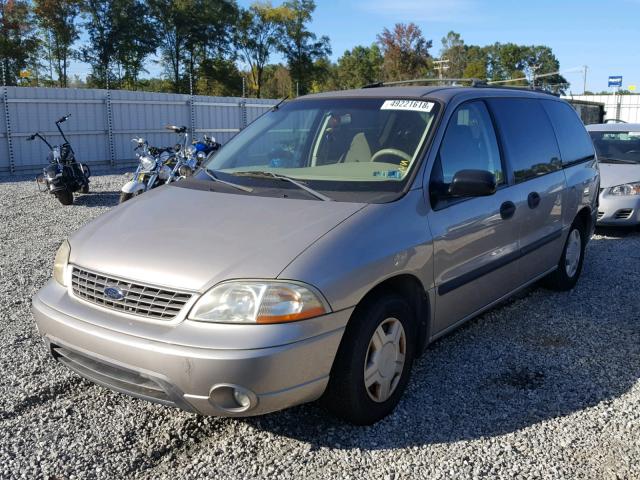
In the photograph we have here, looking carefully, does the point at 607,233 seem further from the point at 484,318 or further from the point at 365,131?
the point at 365,131

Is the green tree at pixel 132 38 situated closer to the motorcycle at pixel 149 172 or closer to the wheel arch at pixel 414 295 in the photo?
the motorcycle at pixel 149 172

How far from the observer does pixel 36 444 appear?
3055 millimetres

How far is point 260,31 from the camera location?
54781 mm

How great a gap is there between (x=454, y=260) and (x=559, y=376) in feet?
3.56

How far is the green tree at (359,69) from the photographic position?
227 ft

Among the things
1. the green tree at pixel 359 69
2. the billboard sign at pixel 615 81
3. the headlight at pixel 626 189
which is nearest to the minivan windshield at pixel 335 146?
the headlight at pixel 626 189

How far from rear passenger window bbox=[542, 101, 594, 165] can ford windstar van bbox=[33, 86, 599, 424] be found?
2.52 ft

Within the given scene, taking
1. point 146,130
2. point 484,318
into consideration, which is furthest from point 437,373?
point 146,130

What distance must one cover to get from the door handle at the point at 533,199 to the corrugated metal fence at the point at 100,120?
13599 mm

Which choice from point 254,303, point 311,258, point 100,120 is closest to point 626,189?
point 311,258

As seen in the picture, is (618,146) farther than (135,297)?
Yes

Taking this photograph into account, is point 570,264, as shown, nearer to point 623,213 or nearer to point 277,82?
point 623,213

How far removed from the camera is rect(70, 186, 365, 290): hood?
9.11ft

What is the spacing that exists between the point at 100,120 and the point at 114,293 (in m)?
15.4
